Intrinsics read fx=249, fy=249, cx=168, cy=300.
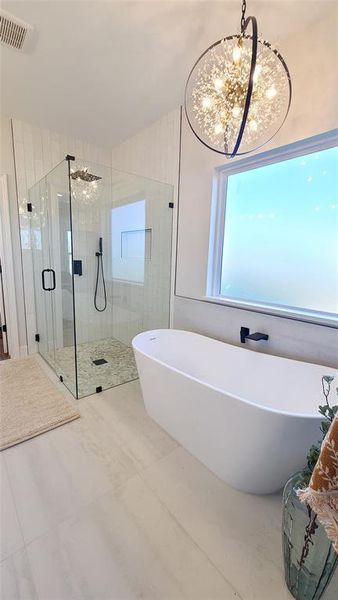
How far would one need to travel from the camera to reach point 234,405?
1271mm

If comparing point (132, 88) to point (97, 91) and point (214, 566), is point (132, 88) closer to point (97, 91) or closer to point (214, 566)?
point (97, 91)

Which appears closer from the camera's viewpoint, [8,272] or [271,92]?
[271,92]

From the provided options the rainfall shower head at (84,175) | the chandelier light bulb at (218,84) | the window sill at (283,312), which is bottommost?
the window sill at (283,312)

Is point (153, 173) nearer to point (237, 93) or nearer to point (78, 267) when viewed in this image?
point (78, 267)

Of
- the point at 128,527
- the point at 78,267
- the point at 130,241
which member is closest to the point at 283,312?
the point at 128,527

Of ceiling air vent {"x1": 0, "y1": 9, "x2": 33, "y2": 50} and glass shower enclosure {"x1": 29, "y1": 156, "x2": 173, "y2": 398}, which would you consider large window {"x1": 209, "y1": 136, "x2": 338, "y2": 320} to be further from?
ceiling air vent {"x1": 0, "y1": 9, "x2": 33, "y2": 50}

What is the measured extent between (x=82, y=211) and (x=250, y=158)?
2.17 m

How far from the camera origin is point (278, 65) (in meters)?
1.34

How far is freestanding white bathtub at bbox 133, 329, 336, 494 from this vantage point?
1191 millimetres

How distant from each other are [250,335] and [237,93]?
1.57m

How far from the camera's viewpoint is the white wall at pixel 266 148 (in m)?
1.55

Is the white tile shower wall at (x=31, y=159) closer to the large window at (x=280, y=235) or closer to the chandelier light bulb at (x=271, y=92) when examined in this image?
the large window at (x=280, y=235)

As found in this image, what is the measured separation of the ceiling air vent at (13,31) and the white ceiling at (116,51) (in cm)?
4

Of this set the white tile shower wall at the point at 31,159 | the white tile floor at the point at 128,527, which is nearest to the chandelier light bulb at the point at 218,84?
the white tile floor at the point at 128,527
